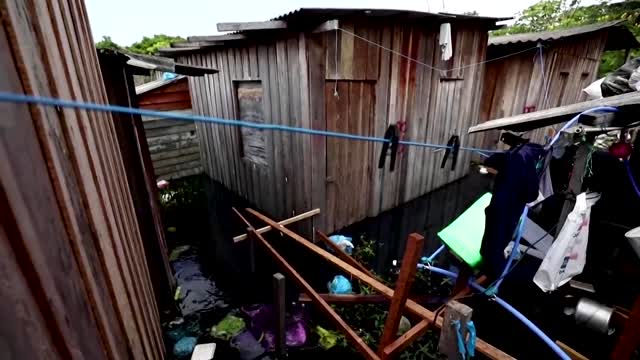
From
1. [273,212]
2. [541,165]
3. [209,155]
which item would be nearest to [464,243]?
[541,165]

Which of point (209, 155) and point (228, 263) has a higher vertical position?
point (209, 155)

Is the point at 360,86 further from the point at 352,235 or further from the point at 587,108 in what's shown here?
the point at 587,108

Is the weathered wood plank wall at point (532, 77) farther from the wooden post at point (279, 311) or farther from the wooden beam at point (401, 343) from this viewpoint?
the wooden post at point (279, 311)

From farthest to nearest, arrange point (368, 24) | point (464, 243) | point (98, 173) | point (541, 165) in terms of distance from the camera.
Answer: point (368, 24)
point (464, 243)
point (541, 165)
point (98, 173)

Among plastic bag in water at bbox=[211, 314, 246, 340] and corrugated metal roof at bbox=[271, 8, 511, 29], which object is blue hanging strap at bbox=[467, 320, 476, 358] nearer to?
plastic bag in water at bbox=[211, 314, 246, 340]

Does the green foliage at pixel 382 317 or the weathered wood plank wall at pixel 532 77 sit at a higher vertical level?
the weathered wood plank wall at pixel 532 77

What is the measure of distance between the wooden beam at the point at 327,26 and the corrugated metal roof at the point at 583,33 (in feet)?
21.5

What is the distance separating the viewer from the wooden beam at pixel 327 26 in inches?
162

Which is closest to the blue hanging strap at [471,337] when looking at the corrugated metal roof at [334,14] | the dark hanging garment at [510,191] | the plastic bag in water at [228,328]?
the dark hanging garment at [510,191]

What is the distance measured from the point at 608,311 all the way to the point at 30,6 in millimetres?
4766

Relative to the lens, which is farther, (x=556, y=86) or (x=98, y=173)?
(x=556, y=86)

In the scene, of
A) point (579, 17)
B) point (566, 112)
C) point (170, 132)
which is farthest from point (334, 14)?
point (579, 17)

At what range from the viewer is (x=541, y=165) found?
267cm

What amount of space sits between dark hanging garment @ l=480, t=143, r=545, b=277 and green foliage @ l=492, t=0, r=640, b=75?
13682mm
